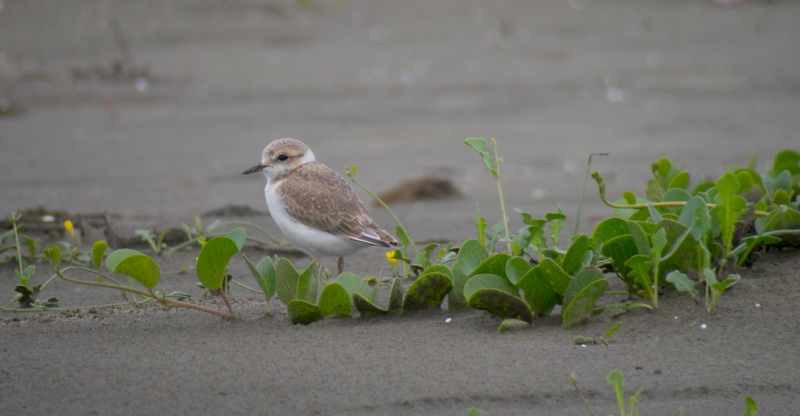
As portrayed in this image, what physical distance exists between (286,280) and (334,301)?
20cm

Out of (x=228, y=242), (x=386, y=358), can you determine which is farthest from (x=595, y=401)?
(x=228, y=242)

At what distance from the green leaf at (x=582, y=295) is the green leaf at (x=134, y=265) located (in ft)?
4.92

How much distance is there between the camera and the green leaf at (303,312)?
3592 millimetres

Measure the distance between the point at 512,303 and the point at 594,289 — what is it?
0.98 ft

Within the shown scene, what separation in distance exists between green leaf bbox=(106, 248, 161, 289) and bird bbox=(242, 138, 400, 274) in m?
1.27

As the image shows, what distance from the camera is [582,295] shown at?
11.0 ft

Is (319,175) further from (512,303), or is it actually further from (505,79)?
(505,79)

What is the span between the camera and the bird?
4707 millimetres

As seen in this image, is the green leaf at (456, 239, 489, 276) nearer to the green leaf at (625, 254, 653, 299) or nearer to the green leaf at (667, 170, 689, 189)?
the green leaf at (625, 254, 653, 299)

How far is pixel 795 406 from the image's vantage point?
2971mm

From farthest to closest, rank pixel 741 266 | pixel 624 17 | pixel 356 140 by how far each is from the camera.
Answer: pixel 624 17
pixel 356 140
pixel 741 266

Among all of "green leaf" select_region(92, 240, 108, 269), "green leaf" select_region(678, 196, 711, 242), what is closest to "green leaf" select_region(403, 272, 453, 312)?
"green leaf" select_region(678, 196, 711, 242)

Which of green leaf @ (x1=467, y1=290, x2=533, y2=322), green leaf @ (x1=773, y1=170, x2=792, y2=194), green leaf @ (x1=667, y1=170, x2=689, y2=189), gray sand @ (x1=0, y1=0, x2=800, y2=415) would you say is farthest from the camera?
green leaf @ (x1=667, y1=170, x2=689, y2=189)

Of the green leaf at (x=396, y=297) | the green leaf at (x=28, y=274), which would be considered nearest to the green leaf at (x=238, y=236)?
the green leaf at (x=396, y=297)
